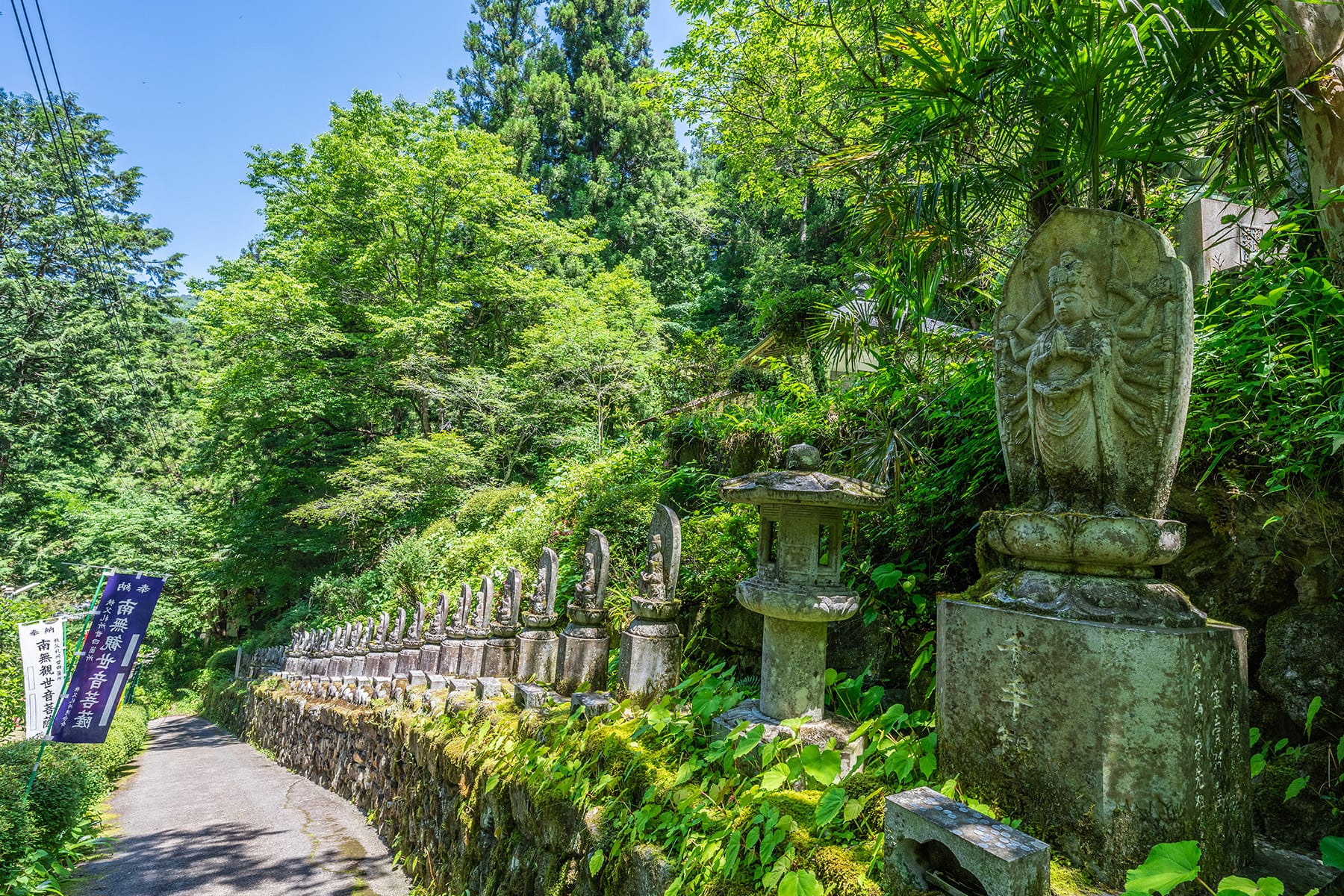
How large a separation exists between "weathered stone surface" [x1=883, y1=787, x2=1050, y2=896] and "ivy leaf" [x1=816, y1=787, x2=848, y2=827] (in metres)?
0.25

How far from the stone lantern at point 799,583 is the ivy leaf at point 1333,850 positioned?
153 centimetres

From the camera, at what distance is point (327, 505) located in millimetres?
14750

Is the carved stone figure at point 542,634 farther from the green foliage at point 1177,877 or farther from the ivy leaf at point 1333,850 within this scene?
the ivy leaf at point 1333,850

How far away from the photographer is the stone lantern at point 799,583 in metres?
2.73

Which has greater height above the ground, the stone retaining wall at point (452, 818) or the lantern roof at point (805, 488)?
the lantern roof at point (805, 488)

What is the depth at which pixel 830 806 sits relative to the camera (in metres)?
2.03

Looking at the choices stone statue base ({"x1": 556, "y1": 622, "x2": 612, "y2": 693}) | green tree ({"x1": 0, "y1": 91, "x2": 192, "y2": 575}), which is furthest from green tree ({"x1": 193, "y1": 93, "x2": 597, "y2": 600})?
stone statue base ({"x1": 556, "y1": 622, "x2": 612, "y2": 693})

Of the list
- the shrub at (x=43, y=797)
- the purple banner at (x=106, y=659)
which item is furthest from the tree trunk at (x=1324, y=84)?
the purple banner at (x=106, y=659)

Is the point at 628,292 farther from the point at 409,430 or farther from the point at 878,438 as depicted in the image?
the point at 878,438

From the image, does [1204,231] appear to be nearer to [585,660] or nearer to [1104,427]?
[1104,427]

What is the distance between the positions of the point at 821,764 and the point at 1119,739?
0.90 meters

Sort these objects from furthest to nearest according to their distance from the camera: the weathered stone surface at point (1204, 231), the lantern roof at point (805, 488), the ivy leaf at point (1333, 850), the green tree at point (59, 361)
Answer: the green tree at point (59, 361) < the weathered stone surface at point (1204, 231) < the lantern roof at point (805, 488) < the ivy leaf at point (1333, 850)

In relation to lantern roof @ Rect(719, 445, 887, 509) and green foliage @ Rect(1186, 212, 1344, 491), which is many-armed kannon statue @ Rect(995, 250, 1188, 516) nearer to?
green foliage @ Rect(1186, 212, 1344, 491)

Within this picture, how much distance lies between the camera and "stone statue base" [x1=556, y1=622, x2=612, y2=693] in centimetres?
431
